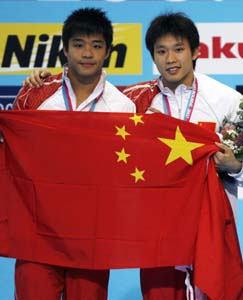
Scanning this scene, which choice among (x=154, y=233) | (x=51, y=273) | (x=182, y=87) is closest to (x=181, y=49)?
(x=182, y=87)

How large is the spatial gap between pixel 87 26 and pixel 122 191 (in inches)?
23.9

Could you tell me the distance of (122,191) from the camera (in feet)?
7.63

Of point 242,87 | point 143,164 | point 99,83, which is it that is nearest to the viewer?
point 143,164

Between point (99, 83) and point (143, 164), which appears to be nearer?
point (143, 164)

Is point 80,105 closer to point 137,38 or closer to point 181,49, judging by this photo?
point 181,49

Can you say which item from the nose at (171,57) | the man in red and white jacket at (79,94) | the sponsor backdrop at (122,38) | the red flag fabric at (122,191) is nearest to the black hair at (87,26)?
the man in red and white jacket at (79,94)

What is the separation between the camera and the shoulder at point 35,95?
8.14 feet

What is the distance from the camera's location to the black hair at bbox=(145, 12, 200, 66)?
8.29 ft

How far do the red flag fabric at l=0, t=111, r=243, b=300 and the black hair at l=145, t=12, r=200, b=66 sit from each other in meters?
0.35

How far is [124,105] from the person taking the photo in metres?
2.48

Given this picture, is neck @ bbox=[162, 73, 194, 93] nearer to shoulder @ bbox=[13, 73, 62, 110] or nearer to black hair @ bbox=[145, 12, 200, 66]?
black hair @ bbox=[145, 12, 200, 66]

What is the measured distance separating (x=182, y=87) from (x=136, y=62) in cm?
129

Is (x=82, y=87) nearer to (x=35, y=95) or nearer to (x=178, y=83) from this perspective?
(x=35, y=95)

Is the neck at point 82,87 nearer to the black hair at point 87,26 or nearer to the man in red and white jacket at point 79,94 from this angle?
the man in red and white jacket at point 79,94
